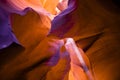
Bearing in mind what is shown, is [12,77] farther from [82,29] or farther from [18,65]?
[82,29]

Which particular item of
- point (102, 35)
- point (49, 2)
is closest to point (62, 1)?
point (49, 2)

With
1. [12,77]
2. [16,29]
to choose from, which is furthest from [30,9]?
[12,77]

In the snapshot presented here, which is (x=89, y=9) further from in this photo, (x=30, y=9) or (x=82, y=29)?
(x=30, y=9)

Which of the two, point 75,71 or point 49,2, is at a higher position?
point 49,2

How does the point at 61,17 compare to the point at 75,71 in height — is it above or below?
above

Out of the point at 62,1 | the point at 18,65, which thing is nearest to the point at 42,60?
the point at 18,65

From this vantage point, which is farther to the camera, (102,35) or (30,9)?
(102,35)

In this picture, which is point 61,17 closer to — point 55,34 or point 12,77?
point 55,34
